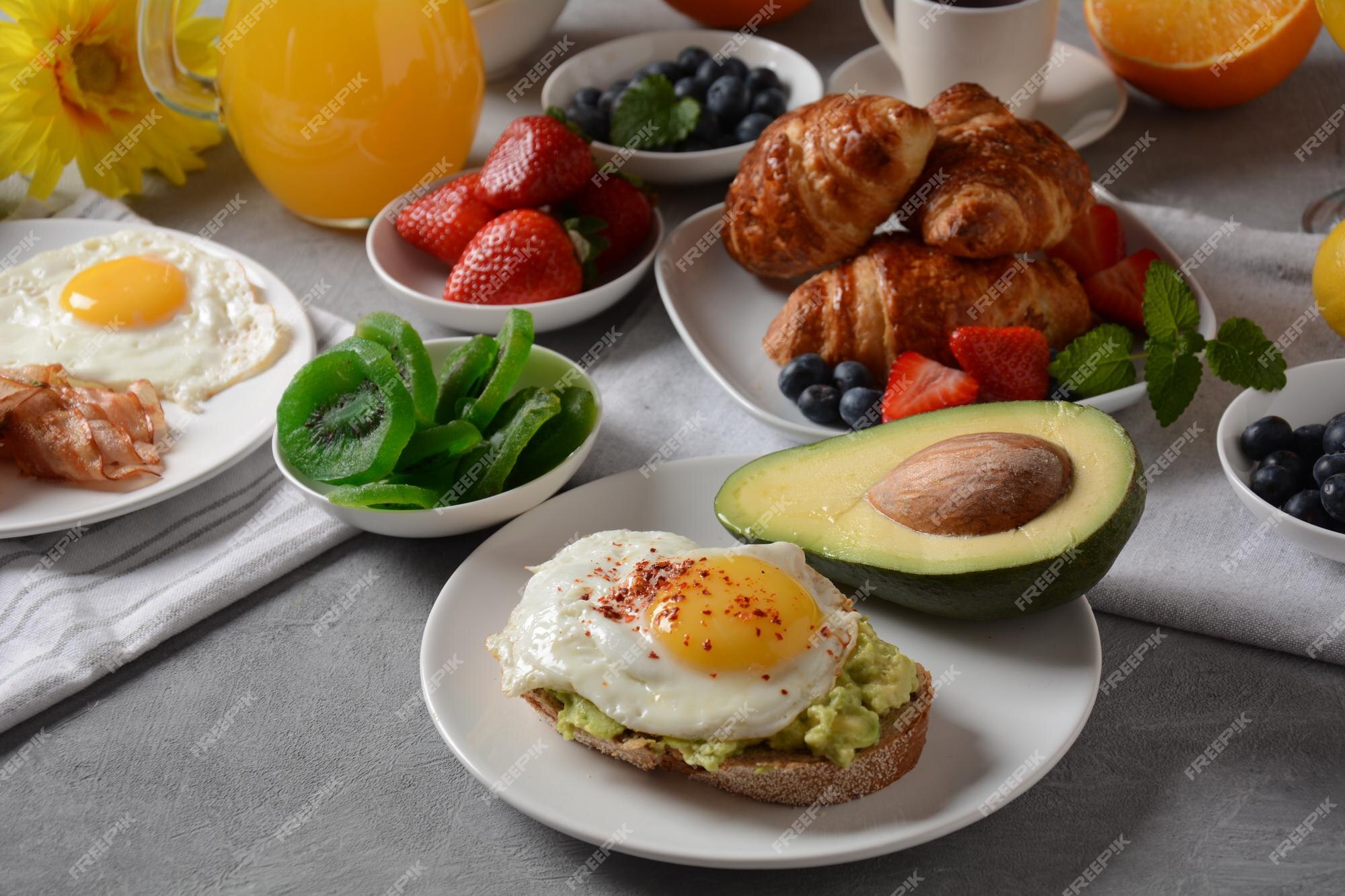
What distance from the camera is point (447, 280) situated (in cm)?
247

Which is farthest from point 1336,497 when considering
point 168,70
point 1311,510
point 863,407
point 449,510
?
point 168,70

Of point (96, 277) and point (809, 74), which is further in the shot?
point (809, 74)

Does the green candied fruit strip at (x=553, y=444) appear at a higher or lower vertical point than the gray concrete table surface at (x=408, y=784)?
higher

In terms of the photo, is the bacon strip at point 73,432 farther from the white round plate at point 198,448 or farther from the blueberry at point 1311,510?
the blueberry at point 1311,510

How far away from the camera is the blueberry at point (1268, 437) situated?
1803 millimetres

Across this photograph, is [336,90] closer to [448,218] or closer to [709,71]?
[448,218]

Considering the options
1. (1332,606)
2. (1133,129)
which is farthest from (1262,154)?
(1332,606)

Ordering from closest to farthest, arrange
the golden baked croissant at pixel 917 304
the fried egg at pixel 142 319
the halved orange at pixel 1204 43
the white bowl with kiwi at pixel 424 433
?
1. the white bowl with kiwi at pixel 424 433
2. the golden baked croissant at pixel 917 304
3. the fried egg at pixel 142 319
4. the halved orange at pixel 1204 43

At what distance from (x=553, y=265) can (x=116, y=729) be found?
111 cm

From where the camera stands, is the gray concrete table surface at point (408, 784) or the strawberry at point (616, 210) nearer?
the gray concrete table surface at point (408, 784)

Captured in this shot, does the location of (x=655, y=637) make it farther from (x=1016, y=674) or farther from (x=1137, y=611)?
(x=1137, y=611)

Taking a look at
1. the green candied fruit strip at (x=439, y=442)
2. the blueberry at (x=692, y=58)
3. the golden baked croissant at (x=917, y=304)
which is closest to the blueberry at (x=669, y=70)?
the blueberry at (x=692, y=58)

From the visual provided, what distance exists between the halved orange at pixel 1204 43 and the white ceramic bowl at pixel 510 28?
1.31 m

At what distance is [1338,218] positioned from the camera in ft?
8.31
